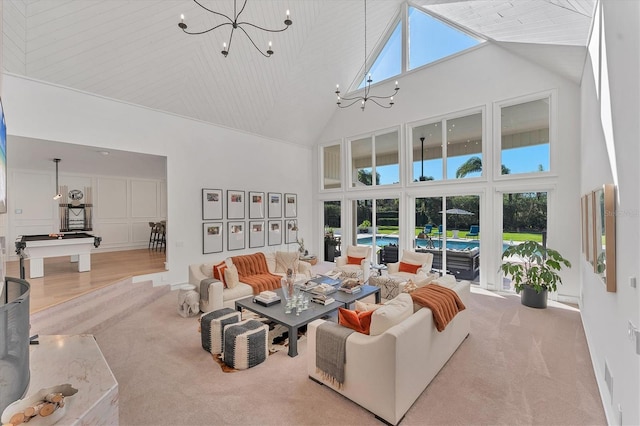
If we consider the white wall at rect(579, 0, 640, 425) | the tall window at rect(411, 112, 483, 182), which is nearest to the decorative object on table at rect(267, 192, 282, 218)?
the tall window at rect(411, 112, 483, 182)

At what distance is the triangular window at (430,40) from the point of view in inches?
249

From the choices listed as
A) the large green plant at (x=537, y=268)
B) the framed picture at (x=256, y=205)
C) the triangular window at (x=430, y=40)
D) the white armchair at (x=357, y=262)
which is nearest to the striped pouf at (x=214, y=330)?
the white armchair at (x=357, y=262)

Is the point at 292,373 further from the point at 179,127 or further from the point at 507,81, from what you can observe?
the point at 507,81

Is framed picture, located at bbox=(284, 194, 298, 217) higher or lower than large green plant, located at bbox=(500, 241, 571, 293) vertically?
higher

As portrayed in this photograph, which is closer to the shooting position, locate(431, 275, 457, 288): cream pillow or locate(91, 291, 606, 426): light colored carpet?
locate(91, 291, 606, 426): light colored carpet

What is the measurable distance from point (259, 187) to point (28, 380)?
6.06 m

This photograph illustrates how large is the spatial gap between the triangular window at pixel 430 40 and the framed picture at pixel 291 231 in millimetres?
5416

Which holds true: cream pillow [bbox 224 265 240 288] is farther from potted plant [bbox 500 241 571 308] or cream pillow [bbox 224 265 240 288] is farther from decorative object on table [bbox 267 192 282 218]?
potted plant [bbox 500 241 571 308]

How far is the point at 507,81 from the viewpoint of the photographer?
559cm

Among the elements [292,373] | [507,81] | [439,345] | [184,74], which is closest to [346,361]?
[292,373]

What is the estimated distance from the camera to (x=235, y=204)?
7.07 meters

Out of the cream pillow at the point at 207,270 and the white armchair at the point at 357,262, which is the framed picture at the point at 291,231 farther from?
the cream pillow at the point at 207,270

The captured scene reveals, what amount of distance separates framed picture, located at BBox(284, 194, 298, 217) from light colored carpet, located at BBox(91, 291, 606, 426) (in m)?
4.93

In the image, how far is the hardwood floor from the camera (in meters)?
4.18
